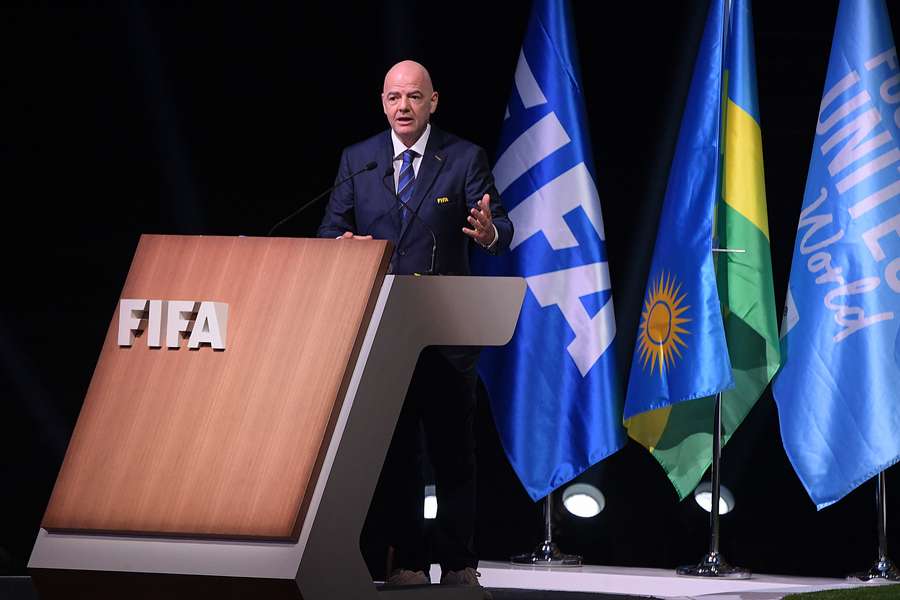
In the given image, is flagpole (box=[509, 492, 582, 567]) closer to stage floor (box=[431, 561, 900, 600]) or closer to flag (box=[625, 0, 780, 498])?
stage floor (box=[431, 561, 900, 600])

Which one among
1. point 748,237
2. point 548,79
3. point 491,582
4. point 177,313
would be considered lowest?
point 491,582

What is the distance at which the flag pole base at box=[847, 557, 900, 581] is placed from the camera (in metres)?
3.97

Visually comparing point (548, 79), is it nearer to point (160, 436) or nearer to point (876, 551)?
point (876, 551)

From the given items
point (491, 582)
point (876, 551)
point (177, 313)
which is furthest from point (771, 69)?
point (177, 313)

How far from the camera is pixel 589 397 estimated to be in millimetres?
4344

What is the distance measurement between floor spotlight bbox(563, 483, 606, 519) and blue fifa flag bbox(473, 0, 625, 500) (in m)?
0.43

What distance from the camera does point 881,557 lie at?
404cm

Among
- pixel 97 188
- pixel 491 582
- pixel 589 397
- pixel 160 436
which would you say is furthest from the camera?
pixel 97 188

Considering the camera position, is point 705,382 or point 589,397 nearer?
point 705,382

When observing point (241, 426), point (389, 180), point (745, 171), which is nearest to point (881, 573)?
point (745, 171)

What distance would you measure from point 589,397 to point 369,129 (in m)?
1.34

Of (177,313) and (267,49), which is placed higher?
(267,49)

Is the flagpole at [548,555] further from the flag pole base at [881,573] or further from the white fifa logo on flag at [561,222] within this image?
the flag pole base at [881,573]

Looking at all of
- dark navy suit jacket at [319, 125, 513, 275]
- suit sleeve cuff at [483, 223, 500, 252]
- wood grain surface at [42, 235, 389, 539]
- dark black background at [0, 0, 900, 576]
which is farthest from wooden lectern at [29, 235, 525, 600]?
dark black background at [0, 0, 900, 576]
